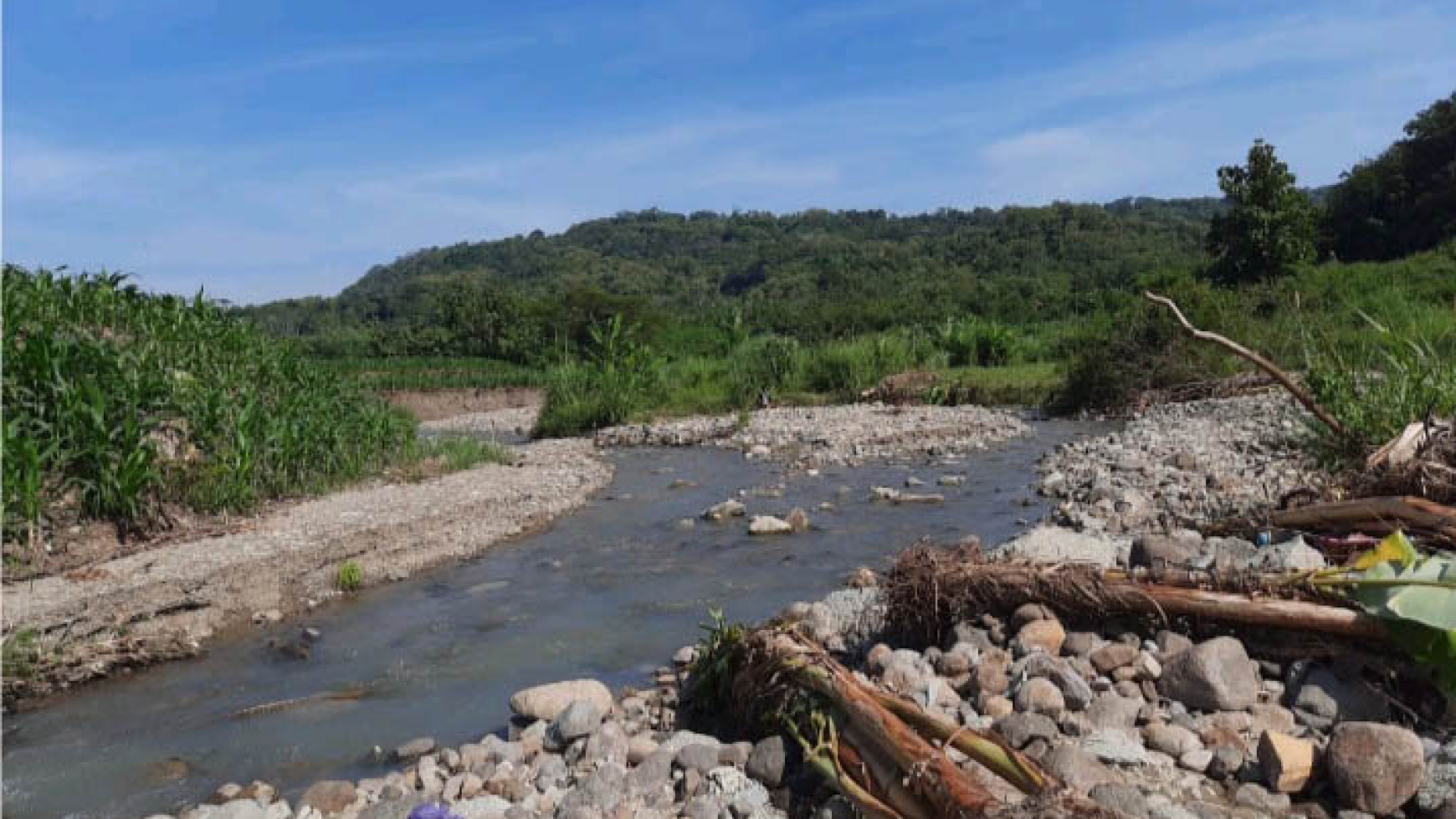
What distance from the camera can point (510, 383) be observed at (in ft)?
112

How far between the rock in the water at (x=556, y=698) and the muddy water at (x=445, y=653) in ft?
0.83

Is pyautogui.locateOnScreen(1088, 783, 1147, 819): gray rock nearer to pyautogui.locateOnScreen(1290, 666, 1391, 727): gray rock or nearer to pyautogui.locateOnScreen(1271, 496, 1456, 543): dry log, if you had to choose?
pyautogui.locateOnScreen(1290, 666, 1391, 727): gray rock

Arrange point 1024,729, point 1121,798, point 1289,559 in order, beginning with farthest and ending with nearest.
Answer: point 1289,559, point 1024,729, point 1121,798

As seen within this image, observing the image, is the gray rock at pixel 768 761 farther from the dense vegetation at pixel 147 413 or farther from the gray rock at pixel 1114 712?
the dense vegetation at pixel 147 413

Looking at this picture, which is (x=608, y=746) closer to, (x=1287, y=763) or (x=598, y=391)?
(x=1287, y=763)

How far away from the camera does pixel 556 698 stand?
4766mm

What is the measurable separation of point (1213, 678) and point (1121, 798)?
0.97 m

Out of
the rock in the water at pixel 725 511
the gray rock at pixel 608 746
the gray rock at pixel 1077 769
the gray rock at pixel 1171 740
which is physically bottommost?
the rock in the water at pixel 725 511

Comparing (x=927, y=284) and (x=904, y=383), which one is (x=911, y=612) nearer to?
(x=904, y=383)

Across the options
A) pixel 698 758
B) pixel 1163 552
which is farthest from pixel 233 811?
pixel 1163 552

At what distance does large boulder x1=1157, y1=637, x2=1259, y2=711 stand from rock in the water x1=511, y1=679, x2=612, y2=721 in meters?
2.43

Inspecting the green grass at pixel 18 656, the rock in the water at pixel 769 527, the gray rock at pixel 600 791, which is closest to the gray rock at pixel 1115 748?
the gray rock at pixel 600 791

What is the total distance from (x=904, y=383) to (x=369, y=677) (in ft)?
56.0

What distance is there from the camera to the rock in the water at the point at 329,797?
12.9ft
